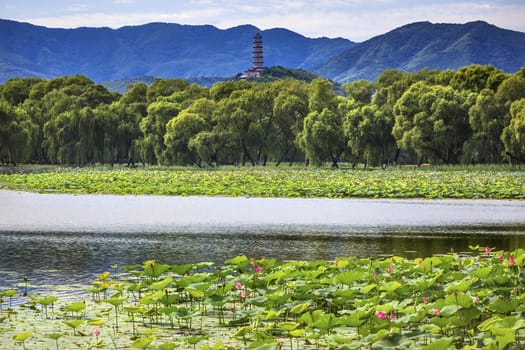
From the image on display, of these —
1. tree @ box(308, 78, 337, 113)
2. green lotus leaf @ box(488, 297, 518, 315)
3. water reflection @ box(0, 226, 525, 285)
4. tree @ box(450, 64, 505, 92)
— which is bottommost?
water reflection @ box(0, 226, 525, 285)

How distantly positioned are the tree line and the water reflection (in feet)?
107

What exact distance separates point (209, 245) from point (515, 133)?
1485 inches

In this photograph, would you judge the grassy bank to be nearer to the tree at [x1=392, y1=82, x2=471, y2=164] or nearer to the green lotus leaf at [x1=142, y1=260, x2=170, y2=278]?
the tree at [x1=392, y1=82, x2=471, y2=164]

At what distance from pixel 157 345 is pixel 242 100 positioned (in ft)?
207

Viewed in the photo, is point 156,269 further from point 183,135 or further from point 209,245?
point 183,135

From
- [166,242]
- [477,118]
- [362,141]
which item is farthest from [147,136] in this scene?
[166,242]

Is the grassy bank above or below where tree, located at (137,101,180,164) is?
below

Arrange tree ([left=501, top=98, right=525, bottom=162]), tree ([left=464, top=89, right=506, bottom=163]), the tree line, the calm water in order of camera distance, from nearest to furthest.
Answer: the calm water
tree ([left=501, top=98, right=525, bottom=162])
tree ([left=464, top=89, right=506, bottom=163])
the tree line

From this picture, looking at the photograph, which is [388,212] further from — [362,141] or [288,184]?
[362,141]

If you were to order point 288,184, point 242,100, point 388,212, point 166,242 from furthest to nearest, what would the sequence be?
point 242,100
point 288,184
point 388,212
point 166,242

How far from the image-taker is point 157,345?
9.32 meters

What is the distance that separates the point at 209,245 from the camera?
20016 millimetres

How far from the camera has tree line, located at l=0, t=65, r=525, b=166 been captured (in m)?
59.5

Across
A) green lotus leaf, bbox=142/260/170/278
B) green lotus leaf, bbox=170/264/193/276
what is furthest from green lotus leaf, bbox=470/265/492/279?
green lotus leaf, bbox=142/260/170/278
